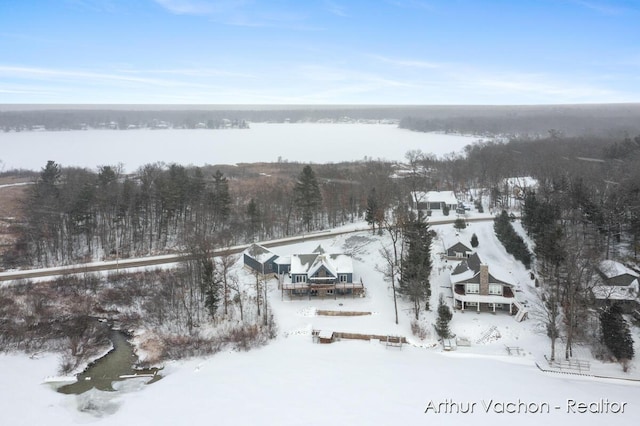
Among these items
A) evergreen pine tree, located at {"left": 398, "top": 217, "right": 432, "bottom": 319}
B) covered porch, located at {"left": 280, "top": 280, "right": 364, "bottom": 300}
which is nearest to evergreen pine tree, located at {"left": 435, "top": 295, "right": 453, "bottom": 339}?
evergreen pine tree, located at {"left": 398, "top": 217, "right": 432, "bottom": 319}

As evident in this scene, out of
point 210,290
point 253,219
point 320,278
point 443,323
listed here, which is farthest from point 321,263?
point 253,219

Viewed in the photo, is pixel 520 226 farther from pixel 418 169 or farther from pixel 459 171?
pixel 418 169

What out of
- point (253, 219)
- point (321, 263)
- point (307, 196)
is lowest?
point (321, 263)

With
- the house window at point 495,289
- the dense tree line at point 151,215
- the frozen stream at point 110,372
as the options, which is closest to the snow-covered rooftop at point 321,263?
the house window at point 495,289

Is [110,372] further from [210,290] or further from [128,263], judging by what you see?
[128,263]

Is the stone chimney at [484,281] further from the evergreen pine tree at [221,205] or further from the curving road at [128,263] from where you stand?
the evergreen pine tree at [221,205]

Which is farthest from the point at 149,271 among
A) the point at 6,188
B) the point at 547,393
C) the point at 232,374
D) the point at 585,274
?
the point at 6,188
